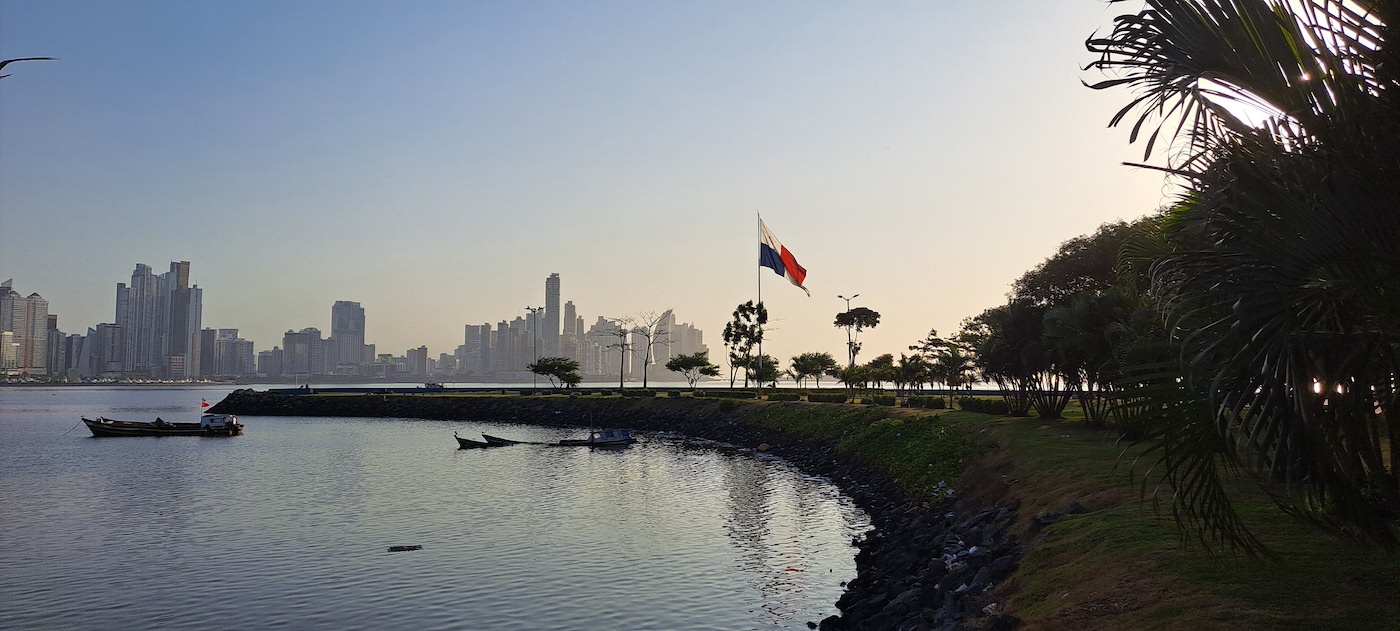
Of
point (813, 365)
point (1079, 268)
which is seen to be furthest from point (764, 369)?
point (1079, 268)

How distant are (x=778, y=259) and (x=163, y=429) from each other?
68245 mm

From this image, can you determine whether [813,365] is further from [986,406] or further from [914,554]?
[914,554]

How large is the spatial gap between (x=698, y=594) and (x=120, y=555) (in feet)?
70.5

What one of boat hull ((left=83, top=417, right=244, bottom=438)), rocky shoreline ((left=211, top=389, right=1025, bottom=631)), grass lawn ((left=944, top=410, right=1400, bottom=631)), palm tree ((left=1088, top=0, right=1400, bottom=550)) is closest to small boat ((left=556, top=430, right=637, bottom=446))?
rocky shoreline ((left=211, top=389, right=1025, bottom=631))

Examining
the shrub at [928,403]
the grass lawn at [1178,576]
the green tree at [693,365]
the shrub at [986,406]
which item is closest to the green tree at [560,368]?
the green tree at [693,365]

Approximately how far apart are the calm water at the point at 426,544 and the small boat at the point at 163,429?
27900 mm

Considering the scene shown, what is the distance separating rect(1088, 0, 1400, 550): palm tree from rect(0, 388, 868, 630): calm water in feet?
46.1

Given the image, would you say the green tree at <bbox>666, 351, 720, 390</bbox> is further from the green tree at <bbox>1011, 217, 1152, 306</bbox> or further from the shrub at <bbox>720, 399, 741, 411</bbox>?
the green tree at <bbox>1011, 217, 1152, 306</bbox>

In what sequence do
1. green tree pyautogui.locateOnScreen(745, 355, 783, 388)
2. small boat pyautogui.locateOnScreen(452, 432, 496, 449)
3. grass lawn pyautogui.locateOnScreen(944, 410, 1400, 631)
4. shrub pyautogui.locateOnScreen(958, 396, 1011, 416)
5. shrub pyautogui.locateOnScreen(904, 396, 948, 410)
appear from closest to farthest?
grass lawn pyautogui.locateOnScreen(944, 410, 1400, 631)
shrub pyautogui.locateOnScreen(958, 396, 1011, 416)
shrub pyautogui.locateOnScreen(904, 396, 948, 410)
small boat pyautogui.locateOnScreen(452, 432, 496, 449)
green tree pyautogui.locateOnScreen(745, 355, 783, 388)

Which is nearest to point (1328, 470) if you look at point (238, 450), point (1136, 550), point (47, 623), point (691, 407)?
point (1136, 550)

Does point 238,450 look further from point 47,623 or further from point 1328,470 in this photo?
point 1328,470

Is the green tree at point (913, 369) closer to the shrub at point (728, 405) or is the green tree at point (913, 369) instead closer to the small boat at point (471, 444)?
the shrub at point (728, 405)

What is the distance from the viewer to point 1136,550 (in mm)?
15969

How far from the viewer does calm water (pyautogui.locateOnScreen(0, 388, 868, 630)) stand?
905 inches
